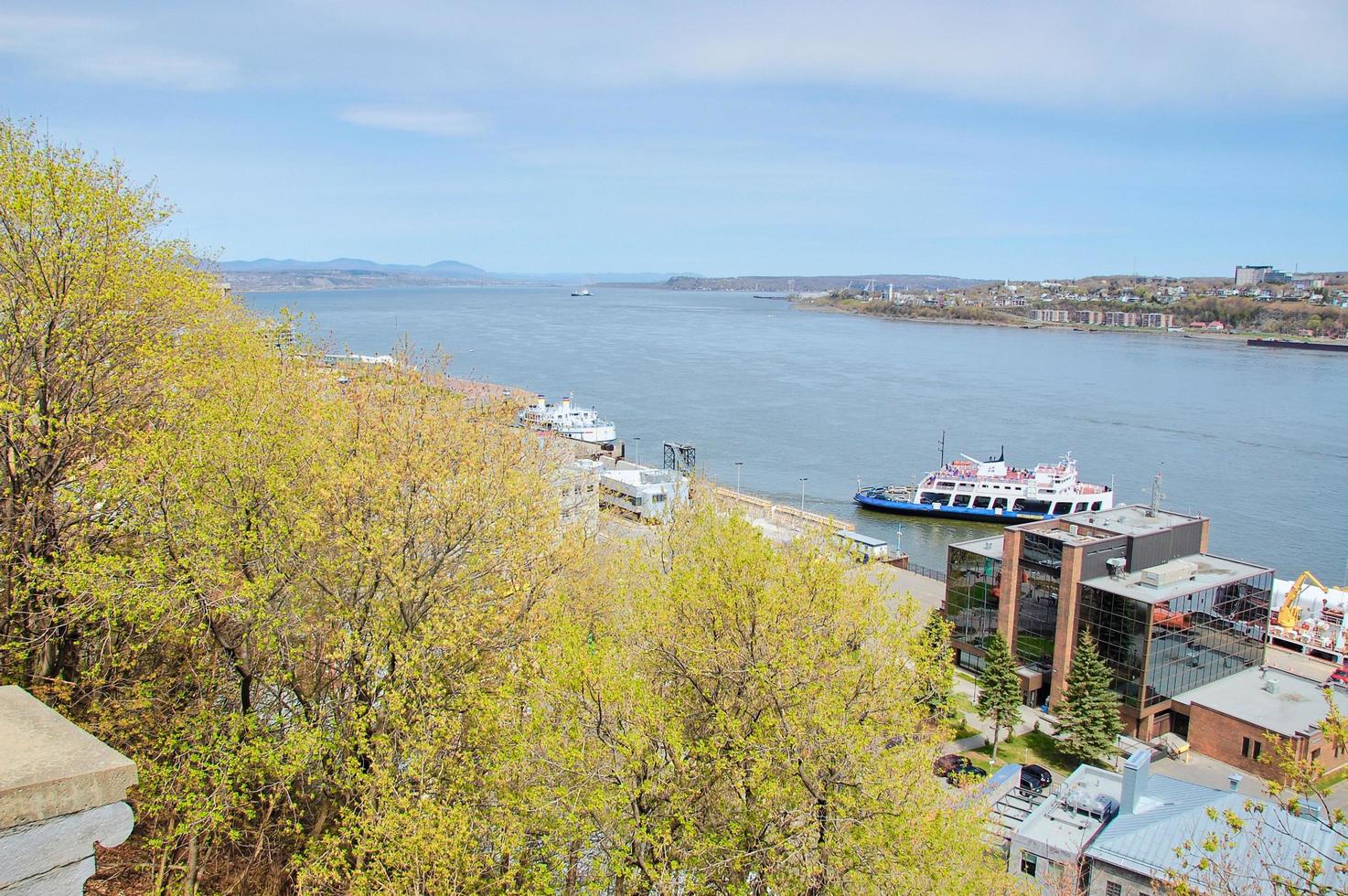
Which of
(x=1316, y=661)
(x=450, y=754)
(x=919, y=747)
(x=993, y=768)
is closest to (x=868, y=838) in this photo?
(x=919, y=747)

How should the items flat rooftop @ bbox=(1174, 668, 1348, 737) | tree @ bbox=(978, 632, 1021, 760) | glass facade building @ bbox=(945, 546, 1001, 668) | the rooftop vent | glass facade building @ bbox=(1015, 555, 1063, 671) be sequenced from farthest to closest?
glass facade building @ bbox=(945, 546, 1001, 668)
glass facade building @ bbox=(1015, 555, 1063, 671)
the rooftop vent
flat rooftop @ bbox=(1174, 668, 1348, 737)
tree @ bbox=(978, 632, 1021, 760)

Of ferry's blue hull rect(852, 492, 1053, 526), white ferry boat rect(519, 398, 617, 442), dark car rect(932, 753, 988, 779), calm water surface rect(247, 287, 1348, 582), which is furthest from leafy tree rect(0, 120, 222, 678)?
white ferry boat rect(519, 398, 617, 442)

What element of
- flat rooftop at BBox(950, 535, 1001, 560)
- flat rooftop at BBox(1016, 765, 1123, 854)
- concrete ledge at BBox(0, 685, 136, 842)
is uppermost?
concrete ledge at BBox(0, 685, 136, 842)

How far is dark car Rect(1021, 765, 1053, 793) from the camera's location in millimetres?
16828

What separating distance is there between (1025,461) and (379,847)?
168ft

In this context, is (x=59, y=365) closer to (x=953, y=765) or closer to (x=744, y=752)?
(x=744, y=752)

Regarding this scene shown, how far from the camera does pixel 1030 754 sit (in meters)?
18.9

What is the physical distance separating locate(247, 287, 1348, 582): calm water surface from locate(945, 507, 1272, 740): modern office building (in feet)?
44.2

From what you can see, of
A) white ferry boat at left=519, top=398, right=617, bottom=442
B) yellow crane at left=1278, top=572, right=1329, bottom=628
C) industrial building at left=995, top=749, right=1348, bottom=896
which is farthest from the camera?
white ferry boat at left=519, top=398, right=617, bottom=442

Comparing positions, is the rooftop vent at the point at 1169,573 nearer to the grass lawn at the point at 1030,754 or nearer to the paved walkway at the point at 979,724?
the paved walkway at the point at 979,724

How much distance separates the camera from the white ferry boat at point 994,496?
4391cm

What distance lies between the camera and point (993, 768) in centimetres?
1792

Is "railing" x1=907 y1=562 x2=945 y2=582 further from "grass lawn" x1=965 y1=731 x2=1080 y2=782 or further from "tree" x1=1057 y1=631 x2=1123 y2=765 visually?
"tree" x1=1057 y1=631 x2=1123 y2=765

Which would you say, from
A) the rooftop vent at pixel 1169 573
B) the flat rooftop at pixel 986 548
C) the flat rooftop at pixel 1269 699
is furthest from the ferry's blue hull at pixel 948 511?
the flat rooftop at pixel 1269 699
